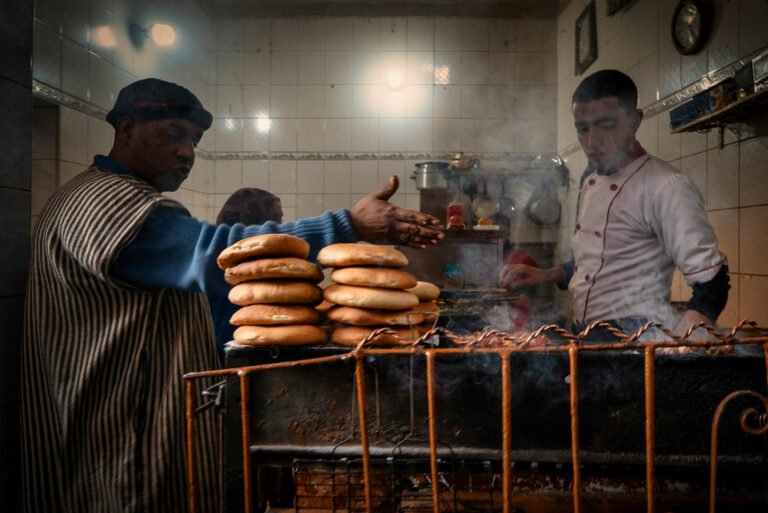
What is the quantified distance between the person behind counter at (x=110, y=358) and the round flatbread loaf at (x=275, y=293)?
0.70 ft

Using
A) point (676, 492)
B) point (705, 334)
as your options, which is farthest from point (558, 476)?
point (705, 334)

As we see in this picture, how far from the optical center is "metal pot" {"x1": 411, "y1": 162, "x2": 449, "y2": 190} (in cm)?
460

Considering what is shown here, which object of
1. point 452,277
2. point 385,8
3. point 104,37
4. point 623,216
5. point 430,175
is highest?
point 385,8

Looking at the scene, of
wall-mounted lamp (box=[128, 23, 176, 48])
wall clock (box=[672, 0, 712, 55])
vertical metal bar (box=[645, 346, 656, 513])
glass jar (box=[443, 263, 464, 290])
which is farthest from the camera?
glass jar (box=[443, 263, 464, 290])

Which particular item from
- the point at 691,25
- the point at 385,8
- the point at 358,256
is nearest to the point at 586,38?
the point at 691,25

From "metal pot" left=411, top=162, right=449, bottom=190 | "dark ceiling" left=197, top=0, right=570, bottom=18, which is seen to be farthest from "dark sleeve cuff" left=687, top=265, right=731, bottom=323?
"dark ceiling" left=197, top=0, right=570, bottom=18

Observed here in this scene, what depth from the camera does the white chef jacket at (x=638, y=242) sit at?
1814 mm

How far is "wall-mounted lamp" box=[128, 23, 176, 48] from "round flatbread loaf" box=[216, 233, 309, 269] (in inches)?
119

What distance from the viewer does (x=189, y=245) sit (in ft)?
4.47

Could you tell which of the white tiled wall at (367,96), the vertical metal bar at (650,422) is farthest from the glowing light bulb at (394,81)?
the vertical metal bar at (650,422)

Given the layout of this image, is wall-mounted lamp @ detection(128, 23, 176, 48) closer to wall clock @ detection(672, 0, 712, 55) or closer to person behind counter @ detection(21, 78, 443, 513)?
person behind counter @ detection(21, 78, 443, 513)

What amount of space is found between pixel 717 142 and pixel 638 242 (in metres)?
1.01

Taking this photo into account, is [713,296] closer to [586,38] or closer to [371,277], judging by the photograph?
[371,277]

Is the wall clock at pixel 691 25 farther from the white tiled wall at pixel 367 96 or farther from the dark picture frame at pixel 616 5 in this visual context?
the white tiled wall at pixel 367 96
